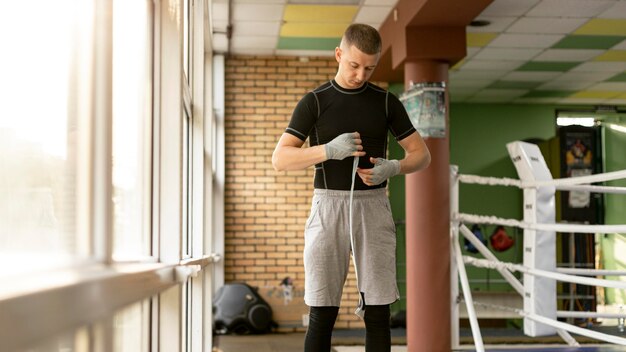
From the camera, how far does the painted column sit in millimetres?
6555

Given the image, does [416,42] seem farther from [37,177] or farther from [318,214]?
[37,177]

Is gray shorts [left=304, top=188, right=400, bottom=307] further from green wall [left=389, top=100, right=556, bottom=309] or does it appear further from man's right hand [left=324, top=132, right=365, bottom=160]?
green wall [left=389, top=100, right=556, bottom=309]

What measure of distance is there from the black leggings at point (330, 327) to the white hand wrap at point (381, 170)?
422 mm

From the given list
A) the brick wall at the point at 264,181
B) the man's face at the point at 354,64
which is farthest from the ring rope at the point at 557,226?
the brick wall at the point at 264,181

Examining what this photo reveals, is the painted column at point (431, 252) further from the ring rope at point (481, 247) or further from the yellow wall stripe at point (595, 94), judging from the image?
the yellow wall stripe at point (595, 94)

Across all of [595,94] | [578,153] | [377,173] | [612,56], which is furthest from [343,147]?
[595,94]

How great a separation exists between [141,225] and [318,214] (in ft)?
2.25

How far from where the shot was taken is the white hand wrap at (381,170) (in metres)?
2.62

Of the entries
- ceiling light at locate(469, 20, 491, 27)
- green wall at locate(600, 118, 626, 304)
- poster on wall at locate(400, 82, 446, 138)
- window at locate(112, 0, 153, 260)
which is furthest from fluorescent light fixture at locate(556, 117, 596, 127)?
window at locate(112, 0, 153, 260)

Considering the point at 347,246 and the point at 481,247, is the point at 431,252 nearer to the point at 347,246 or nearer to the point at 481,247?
the point at 481,247

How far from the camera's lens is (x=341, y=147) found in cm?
258

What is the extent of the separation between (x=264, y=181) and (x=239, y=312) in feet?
5.28

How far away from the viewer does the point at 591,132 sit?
34.8ft

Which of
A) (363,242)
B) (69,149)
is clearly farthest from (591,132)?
(69,149)
